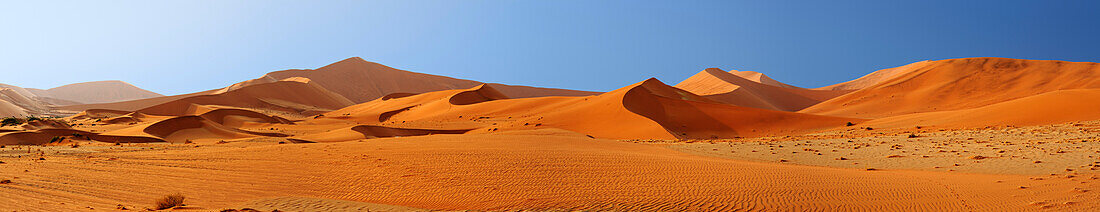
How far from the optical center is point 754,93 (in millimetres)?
84125

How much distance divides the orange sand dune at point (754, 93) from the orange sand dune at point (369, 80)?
41.2 meters

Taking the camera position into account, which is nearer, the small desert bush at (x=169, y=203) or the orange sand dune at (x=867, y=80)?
the small desert bush at (x=169, y=203)

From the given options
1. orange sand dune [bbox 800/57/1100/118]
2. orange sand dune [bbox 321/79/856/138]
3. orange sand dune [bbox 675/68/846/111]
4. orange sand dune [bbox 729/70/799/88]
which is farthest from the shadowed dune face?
orange sand dune [bbox 729/70/799/88]

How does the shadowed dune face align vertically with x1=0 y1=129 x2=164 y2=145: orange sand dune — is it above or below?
above

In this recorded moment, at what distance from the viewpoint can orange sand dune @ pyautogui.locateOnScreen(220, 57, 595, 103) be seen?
354ft

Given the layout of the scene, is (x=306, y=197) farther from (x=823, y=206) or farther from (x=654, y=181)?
(x=823, y=206)

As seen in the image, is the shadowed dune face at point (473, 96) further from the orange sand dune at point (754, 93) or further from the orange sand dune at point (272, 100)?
the orange sand dune at point (754, 93)


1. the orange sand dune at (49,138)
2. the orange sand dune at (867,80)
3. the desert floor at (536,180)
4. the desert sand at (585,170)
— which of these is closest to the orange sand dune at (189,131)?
the desert sand at (585,170)

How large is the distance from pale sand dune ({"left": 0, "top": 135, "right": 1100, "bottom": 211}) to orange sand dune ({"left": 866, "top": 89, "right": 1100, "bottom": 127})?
788 inches

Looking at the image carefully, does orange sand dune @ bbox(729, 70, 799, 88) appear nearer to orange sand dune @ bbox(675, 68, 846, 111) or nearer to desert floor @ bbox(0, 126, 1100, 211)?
orange sand dune @ bbox(675, 68, 846, 111)

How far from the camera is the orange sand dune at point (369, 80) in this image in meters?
108

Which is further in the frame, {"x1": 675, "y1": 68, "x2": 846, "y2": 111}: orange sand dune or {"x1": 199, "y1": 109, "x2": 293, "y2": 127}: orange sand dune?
{"x1": 675, "y1": 68, "x2": 846, "y2": 111}: orange sand dune

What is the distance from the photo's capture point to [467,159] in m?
13.9

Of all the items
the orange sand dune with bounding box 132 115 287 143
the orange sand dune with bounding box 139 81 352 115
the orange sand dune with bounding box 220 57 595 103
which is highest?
the orange sand dune with bounding box 220 57 595 103
